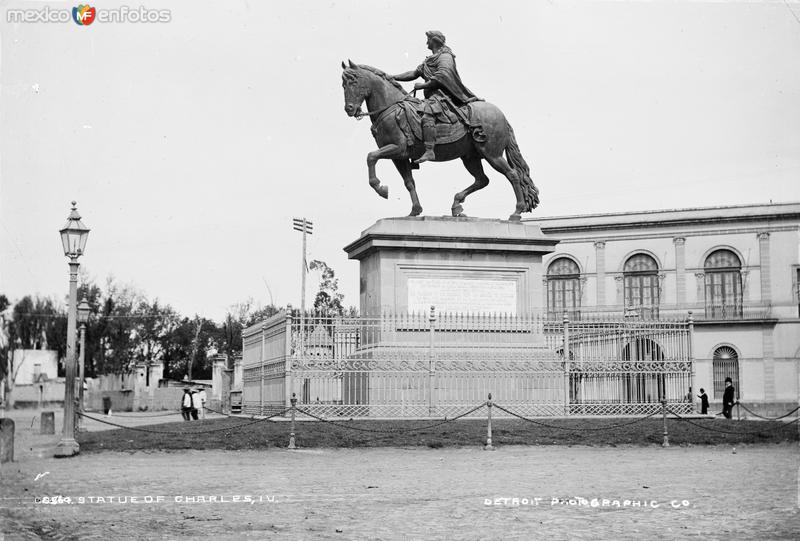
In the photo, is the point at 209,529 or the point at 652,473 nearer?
the point at 209,529

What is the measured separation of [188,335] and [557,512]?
71968 millimetres

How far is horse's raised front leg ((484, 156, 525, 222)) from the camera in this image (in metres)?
19.2

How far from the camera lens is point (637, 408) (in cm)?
1878

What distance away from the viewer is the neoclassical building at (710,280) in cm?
5341

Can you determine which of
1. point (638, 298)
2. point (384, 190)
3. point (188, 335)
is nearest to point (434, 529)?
point (384, 190)

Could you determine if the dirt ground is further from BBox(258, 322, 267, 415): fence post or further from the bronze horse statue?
the bronze horse statue

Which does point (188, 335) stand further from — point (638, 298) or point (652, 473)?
point (652, 473)

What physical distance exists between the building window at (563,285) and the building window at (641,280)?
2.96 m

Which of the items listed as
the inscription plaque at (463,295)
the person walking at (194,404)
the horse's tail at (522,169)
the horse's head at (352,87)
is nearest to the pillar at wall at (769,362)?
the person walking at (194,404)

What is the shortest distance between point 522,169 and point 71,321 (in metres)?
9.83

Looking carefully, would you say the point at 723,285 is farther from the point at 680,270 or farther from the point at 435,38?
the point at 435,38

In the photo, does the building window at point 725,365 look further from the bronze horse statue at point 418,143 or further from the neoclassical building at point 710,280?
the bronze horse statue at point 418,143

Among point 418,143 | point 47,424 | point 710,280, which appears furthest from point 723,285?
point 47,424

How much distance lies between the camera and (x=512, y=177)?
768 inches
